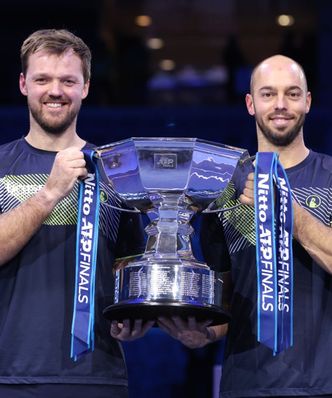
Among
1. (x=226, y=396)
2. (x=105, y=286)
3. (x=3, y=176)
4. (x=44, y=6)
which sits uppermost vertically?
(x=44, y=6)

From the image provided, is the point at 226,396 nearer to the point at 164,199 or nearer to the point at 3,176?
the point at 164,199

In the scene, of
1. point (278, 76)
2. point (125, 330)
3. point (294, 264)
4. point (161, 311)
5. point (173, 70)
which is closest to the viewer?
point (161, 311)

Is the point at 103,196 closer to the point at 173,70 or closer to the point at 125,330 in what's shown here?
the point at 125,330

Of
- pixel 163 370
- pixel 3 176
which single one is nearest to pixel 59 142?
pixel 3 176

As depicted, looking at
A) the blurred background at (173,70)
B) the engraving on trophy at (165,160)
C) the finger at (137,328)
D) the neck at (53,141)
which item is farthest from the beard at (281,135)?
the blurred background at (173,70)

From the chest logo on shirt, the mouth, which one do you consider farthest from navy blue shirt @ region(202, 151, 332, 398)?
the mouth

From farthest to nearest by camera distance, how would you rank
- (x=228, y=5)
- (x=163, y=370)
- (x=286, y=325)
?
1. (x=228, y=5)
2. (x=163, y=370)
3. (x=286, y=325)

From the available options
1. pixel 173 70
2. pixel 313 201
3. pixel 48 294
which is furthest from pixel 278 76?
pixel 173 70

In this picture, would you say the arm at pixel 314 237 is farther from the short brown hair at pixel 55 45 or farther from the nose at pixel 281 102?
the short brown hair at pixel 55 45

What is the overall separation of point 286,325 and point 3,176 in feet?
2.68

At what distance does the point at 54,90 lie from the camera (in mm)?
3021

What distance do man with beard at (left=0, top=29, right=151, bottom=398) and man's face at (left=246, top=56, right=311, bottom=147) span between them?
1.40 feet

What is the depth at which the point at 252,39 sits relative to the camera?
24.1 ft

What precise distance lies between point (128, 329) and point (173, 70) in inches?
183
